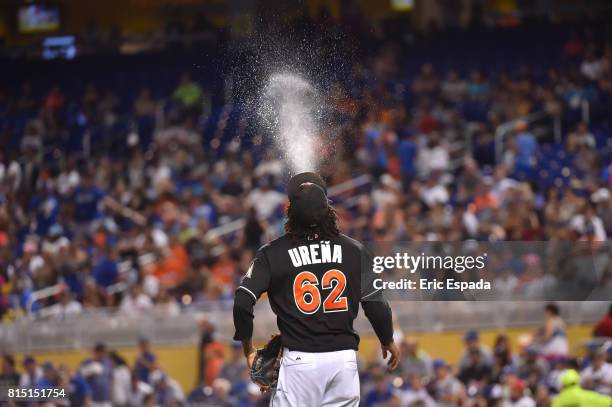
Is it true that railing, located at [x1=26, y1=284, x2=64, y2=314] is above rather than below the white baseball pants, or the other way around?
above

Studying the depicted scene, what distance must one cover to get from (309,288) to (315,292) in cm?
3

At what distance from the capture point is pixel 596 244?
9500 millimetres

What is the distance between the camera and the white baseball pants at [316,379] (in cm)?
599

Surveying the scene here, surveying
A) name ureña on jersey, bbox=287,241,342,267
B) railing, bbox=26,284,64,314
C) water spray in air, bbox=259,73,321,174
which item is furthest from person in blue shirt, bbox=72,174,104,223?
name ureña on jersey, bbox=287,241,342,267

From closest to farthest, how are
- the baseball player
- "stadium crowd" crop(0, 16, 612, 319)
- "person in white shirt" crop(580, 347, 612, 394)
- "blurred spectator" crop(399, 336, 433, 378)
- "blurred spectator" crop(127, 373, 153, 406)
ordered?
the baseball player, "person in white shirt" crop(580, 347, 612, 394), "blurred spectator" crop(399, 336, 433, 378), "blurred spectator" crop(127, 373, 153, 406), "stadium crowd" crop(0, 16, 612, 319)

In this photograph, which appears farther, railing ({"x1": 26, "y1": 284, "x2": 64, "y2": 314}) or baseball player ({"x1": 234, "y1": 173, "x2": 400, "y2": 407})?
railing ({"x1": 26, "y1": 284, "x2": 64, "y2": 314})

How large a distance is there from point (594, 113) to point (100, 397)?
24.6 feet

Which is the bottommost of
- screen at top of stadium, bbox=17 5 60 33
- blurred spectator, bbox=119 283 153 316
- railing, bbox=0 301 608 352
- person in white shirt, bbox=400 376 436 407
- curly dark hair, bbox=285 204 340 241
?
curly dark hair, bbox=285 204 340 241

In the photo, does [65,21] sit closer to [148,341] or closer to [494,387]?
[148,341]

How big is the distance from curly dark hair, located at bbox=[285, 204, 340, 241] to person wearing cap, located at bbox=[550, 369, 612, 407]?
13.7 ft

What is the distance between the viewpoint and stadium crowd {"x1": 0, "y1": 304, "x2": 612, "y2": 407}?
10.9 metres

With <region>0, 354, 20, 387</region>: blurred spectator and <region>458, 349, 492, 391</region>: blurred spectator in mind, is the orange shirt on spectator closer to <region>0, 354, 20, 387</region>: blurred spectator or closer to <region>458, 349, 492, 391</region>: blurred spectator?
<region>0, 354, 20, 387</region>: blurred spectator

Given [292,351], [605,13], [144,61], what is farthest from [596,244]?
[144,61]

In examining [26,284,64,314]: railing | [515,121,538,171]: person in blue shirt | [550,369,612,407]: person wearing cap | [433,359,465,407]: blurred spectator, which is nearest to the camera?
[550,369,612,407]: person wearing cap
